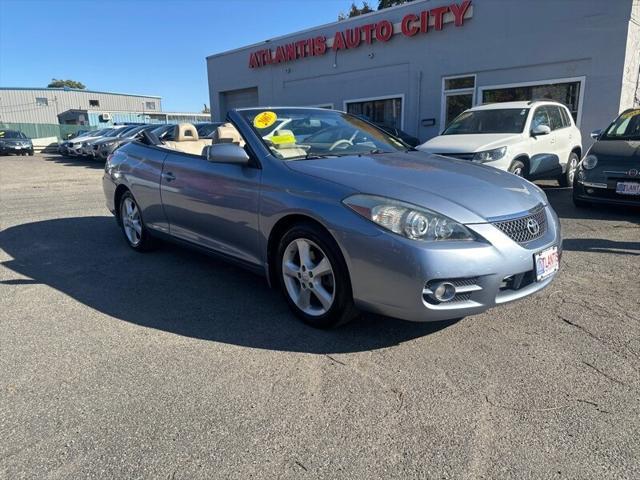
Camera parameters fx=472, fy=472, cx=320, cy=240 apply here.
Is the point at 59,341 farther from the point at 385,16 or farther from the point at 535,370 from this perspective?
the point at 385,16

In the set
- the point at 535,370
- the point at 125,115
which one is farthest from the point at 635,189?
the point at 125,115

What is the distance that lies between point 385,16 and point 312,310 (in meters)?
14.8

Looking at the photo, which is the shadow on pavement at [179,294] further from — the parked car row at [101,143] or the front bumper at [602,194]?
the parked car row at [101,143]

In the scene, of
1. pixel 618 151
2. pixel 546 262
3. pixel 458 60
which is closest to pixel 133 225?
pixel 546 262

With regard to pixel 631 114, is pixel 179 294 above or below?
below

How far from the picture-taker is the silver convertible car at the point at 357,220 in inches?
106

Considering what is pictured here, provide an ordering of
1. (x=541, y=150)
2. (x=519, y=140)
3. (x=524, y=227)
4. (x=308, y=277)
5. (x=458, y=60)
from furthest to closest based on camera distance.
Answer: (x=458, y=60) < (x=541, y=150) < (x=519, y=140) < (x=308, y=277) < (x=524, y=227)

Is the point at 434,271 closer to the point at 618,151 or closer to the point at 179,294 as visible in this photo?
the point at 179,294

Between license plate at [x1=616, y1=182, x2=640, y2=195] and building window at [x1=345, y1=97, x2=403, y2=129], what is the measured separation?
9.91 m

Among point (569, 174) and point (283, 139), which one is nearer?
point (283, 139)

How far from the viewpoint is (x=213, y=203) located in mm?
3883

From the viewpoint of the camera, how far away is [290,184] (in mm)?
3229

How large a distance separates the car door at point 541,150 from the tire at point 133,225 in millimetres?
6338

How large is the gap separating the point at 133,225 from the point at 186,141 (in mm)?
1137
